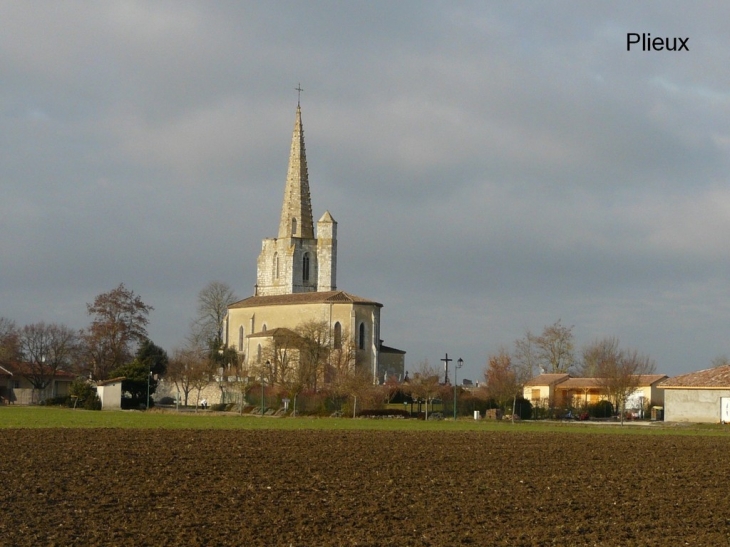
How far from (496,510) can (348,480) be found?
497cm

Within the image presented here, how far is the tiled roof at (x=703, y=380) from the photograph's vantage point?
63.1 m

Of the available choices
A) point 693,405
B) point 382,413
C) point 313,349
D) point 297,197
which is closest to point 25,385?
point 313,349

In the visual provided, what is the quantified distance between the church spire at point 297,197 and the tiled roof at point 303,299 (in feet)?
36.4

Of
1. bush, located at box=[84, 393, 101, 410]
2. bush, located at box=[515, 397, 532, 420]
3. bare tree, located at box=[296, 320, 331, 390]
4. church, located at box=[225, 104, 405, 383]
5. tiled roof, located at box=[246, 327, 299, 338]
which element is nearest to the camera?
bush, located at box=[515, 397, 532, 420]

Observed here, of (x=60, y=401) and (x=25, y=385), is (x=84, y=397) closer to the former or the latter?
(x=60, y=401)

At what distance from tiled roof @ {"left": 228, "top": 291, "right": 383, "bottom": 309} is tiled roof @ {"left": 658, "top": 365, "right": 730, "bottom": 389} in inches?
1503

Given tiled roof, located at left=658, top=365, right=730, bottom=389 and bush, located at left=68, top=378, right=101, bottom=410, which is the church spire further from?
tiled roof, located at left=658, top=365, right=730, bottom=389

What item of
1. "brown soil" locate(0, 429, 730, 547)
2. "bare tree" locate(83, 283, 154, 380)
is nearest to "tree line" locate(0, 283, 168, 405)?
"bare tree" locate(83, 283, 154, 380)

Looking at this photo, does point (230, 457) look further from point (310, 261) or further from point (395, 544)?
point (310, 261)

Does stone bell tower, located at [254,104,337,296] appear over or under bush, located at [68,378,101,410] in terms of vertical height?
over

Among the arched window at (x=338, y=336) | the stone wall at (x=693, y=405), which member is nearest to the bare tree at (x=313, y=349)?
the arched window at (x=338, y=336)

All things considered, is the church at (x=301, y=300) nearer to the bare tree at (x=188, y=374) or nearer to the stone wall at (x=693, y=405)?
the bare tree at (x=188, y=374)

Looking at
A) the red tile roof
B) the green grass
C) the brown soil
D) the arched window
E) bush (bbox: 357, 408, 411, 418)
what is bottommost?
the brown soil

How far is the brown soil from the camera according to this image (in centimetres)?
1616
